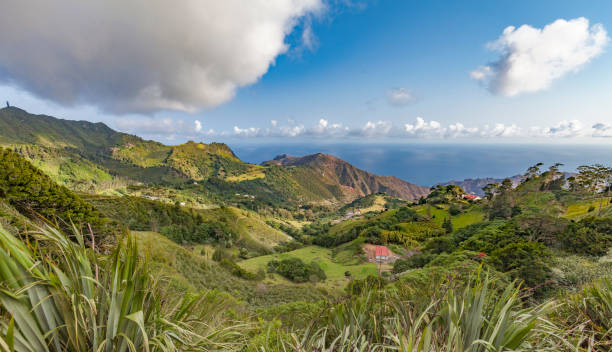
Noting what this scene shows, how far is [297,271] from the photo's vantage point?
124 ft

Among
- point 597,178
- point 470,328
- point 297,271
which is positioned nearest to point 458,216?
point 597,178

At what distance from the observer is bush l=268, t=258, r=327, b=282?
121 ft

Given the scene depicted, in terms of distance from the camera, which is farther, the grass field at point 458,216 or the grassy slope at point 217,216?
the grass field at point 458,216

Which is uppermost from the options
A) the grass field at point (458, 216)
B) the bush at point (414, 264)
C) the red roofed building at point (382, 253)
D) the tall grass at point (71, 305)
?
the tall grass at point (71, 305)

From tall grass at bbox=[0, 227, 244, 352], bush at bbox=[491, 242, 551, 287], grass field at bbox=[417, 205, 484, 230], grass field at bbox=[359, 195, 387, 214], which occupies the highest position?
tall grass at bbox=[0, 227, 244, 352]

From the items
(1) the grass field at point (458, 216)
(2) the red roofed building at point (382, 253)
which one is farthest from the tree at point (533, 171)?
(2) the red roofed building at point (382, 253)

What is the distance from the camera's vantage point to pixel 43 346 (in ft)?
4.87

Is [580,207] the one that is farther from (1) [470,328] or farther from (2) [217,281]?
(2) [217,281]

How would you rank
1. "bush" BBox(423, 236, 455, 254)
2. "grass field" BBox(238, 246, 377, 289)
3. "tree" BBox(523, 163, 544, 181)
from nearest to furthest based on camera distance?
1. "bush" BBox(423, 236, 455, 254)
2. "grass field" BBox(238, 246, 377, 289)
3. "tree" BBox(523, 163, 544, 181)

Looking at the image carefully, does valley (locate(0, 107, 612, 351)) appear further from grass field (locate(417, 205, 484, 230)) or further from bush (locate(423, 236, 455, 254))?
grass field (locate(417, 205, 484, 230))

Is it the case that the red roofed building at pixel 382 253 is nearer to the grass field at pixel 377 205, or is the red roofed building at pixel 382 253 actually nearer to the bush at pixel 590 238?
the bush at pixel 590 238

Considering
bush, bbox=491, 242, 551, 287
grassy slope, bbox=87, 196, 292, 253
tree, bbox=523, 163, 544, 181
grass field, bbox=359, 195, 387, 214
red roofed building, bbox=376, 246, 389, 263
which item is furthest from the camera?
grass field, bbox=359, 195, 387, 214

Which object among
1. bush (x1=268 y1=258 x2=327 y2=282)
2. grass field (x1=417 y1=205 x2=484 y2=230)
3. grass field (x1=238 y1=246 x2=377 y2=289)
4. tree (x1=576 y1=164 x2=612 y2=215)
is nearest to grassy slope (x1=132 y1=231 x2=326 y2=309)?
grass field (x1=238 y1=246 x2=377 y2=289)

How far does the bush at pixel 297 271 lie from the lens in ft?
121
